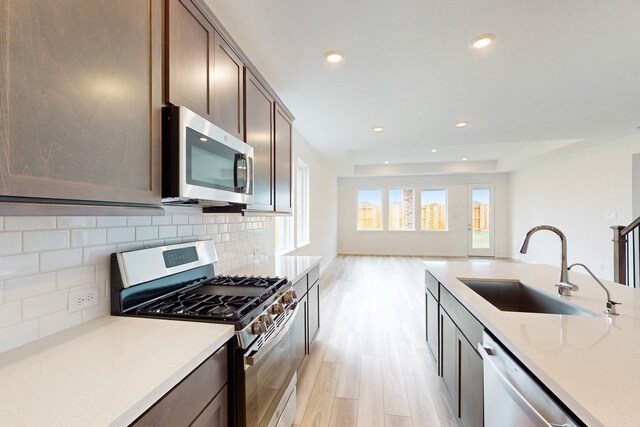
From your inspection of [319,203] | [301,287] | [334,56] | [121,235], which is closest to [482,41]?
[334,56]

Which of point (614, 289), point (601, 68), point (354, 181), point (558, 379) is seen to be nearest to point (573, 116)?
point (601, 68)

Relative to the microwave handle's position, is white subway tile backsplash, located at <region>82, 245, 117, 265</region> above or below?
below

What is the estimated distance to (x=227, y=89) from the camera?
1.63 m

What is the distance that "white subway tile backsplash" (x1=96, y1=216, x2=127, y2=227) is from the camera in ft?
3.97

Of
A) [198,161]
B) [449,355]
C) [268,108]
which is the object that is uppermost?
[268,108]

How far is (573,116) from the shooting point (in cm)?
354

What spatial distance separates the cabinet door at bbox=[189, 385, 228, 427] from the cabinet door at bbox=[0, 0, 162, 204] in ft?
2.49

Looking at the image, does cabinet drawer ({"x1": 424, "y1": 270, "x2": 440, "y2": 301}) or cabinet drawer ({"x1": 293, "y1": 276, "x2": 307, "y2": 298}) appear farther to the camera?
cabinet drawer ({"x1": 424, "y1": 270, "x2": 440, "y2": 301})

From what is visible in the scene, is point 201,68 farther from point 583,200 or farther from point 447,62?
point 583,200

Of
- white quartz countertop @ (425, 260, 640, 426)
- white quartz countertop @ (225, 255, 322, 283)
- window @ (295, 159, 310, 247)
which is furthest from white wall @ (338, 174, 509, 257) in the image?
white quartz countertop @ (425, 260, 640, 426)

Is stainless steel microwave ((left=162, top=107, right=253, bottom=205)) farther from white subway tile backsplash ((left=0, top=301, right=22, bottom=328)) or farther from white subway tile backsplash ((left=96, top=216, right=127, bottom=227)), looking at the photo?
white subway tile backsplash ((left=0, top=301, right=22, bottom=328))

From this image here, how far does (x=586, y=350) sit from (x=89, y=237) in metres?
1.88

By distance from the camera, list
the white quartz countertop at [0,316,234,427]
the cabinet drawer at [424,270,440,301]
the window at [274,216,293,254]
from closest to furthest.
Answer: the white quartz countertop at [0,316,234,427] → the cabinet drawer at [424,270,440,301] → the window at [274,216,293,254]

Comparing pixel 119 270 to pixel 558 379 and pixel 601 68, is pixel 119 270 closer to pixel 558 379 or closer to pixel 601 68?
pixel 558 379
